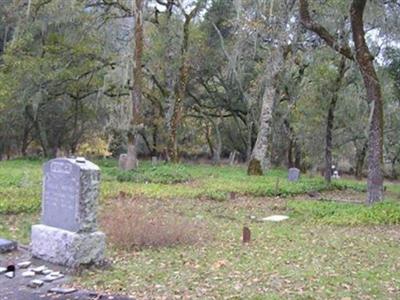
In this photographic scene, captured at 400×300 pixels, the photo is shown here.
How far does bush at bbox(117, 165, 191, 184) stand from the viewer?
54.6ft

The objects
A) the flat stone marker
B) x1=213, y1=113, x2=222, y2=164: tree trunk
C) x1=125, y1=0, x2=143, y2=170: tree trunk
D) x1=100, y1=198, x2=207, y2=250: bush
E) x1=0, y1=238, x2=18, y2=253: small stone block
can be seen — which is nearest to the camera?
x1=0, y1=238, x2=18, y2=253: small stone block

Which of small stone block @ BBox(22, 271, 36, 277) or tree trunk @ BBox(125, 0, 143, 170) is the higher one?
tree trunk @ BBox(125, 0, 143, 170)

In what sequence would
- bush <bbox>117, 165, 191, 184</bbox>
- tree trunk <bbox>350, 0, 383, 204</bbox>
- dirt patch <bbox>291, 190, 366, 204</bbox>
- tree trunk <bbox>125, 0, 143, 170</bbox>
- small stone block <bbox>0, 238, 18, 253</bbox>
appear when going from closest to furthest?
small stone block <bbox>0, 238, 18, 253</bbox> → tree trunk <bbox>350, 0, 383, 204</bbox> → dirt patch <bbox>291, 190, 366, 204</bbox> → bush <bbox>117, 165, 191, 184</bbox> → tree trunk <bbox>125, 0, 143, 170</bbox>

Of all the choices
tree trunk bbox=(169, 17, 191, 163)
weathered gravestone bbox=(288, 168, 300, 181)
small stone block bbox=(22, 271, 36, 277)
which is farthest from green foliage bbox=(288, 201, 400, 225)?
tree trunk bbox=(169, 17, 191, 163)

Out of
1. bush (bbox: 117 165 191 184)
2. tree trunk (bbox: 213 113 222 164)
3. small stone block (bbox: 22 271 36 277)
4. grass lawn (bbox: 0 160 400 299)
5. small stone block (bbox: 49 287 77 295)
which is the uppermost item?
tree trunk (bbox: 213 113 222 164)

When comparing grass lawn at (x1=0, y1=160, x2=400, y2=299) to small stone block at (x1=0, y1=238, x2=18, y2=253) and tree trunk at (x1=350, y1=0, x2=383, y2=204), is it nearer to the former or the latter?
tree trunk at (x1=350, y1=0, x2=383, y2=204)

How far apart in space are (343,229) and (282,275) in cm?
448

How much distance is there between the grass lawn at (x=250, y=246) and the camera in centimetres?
606

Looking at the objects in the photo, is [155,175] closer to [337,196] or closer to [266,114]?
[266,114]

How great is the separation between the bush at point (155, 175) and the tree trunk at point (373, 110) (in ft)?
20.2

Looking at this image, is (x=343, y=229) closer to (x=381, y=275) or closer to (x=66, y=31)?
(x=381, y=275)

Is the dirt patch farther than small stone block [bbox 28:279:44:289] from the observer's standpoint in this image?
Yes

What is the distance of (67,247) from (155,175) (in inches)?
400

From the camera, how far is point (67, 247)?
6.89m
